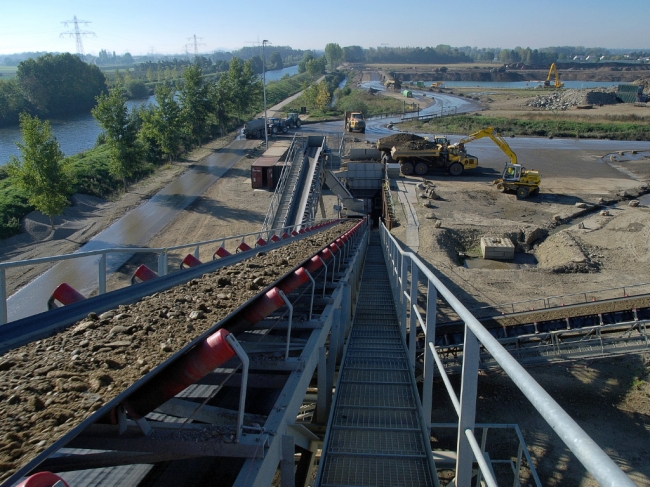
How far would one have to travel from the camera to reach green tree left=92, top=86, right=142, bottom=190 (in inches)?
1005

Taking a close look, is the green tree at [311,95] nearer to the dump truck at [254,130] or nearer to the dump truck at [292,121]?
the dump truck at [292,121]

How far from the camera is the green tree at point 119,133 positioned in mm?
25531

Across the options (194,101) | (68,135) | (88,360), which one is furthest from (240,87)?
(88,360)

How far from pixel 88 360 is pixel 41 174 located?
19.6m

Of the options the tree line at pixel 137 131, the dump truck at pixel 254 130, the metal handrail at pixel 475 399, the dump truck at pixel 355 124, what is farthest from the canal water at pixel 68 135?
the metal handrail at pixel 475 399

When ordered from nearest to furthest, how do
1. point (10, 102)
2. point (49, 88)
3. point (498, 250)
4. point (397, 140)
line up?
point (498, 250)
point (397, 140)
point (10, 102)
point (49, 88)

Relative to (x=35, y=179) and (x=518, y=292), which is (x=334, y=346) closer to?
(x=518, y=292)

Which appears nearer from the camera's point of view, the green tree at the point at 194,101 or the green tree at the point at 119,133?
the green tree at the point at 119,133

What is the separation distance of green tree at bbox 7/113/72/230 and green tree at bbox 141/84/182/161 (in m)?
11.6

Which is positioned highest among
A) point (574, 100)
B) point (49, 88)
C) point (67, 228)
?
point (49, 88)

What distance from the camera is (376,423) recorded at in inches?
164

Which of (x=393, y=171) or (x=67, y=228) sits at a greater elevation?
(x=393, y=171)

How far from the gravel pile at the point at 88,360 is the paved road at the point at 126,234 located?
9.91 meters

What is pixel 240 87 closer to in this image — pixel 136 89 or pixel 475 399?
pixel 475 399
